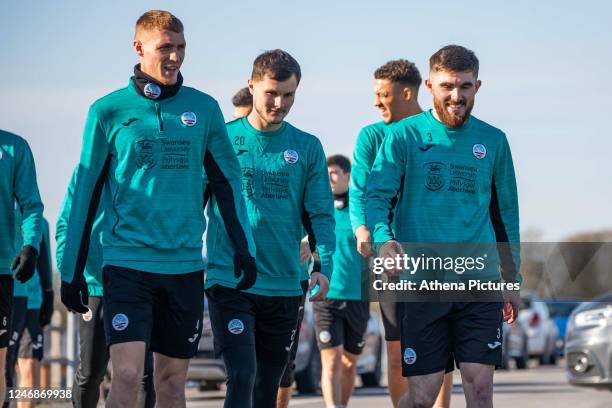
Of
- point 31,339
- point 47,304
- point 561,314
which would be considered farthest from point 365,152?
point 561,314

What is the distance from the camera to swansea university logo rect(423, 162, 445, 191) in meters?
8.62

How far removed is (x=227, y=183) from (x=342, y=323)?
5.43 m

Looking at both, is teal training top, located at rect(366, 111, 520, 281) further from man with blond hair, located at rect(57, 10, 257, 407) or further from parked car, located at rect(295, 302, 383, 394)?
parked car, located at rect(295, 302, 383, 394)

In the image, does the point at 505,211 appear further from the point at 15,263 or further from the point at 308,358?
the point at 308,358

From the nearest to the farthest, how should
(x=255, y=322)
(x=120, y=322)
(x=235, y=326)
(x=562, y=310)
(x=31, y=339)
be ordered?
(x=120, y=322), (x=235, y=326), (x=255, y=322), (x=31, y=339), (x=562, y=310)

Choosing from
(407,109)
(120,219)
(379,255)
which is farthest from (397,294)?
(407,109)

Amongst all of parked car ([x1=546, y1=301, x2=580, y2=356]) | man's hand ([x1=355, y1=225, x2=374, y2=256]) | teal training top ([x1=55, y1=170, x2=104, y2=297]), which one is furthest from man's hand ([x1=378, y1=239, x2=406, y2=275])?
parked car ([x1=546, y1=301, x2=580, y2=356])

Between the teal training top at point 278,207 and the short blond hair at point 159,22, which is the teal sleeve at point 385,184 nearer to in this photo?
the teal training top at point 278,207

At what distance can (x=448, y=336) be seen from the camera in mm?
8531

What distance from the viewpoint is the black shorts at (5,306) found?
10.2 meters

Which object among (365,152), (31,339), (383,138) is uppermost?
(383,138)

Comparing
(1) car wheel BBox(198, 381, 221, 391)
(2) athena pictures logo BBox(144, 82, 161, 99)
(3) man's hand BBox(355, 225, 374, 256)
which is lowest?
(1) car wheel BBox(198, 381, 221, 391)

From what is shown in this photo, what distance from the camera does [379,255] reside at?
8.45m

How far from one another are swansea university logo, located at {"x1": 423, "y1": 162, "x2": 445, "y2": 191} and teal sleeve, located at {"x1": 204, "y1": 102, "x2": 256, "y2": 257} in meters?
1.09
